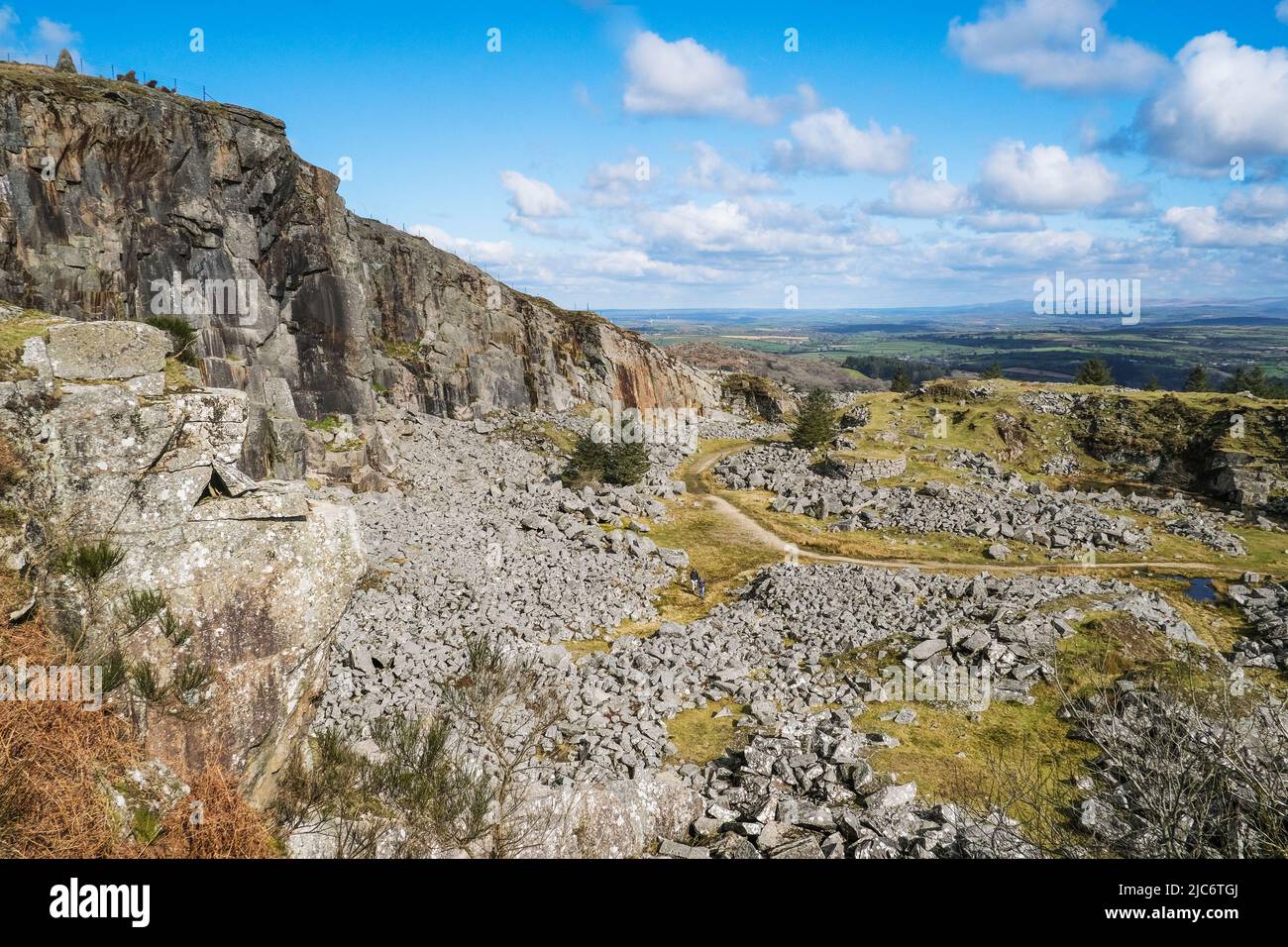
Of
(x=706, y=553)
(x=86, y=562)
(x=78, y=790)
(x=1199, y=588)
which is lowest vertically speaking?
(x=1199, y=588)

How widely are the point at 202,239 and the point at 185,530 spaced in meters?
45.2

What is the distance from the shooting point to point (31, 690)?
8.36 m

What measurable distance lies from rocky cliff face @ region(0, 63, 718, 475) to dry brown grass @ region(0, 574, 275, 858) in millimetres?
19040

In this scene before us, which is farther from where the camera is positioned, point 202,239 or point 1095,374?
point 1095,374

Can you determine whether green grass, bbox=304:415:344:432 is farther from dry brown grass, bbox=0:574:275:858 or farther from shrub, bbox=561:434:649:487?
dry brown grass, bbox=0:574:275:858

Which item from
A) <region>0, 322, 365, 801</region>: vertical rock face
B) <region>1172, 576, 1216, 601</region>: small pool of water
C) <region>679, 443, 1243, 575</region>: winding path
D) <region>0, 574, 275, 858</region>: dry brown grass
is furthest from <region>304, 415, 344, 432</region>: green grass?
<region>1172, 576, 1216, 601</region>: small pool of water

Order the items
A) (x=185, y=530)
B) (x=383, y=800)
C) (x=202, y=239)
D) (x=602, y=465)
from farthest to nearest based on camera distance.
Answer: (x=602, y=465)
(x=202, y=239)
(x=383, y=800)
(x=185, y=530)

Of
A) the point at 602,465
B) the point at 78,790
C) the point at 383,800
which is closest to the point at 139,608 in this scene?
the point at 78,790

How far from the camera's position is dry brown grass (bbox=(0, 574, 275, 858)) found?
752cm

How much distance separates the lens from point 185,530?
395 inches

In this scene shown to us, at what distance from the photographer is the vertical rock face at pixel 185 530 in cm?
962

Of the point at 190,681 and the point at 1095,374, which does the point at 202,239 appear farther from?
the point at 1095,374

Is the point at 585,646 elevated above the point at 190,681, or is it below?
below
